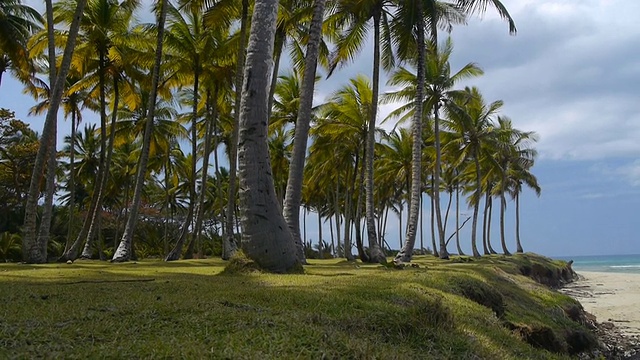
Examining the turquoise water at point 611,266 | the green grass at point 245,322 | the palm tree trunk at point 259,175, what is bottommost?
the turquoise water at point 611,266

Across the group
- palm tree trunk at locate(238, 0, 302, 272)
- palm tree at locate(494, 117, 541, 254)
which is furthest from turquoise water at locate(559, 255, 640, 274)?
palm tree trunk at locate(238, 0, 302, 272)

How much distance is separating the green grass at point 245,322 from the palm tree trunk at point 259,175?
1.18 m

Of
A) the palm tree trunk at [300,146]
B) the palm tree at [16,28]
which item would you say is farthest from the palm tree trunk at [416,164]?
the palm tree at [16,28]

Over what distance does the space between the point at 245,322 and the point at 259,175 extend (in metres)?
4.79

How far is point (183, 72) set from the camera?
22.0 meters

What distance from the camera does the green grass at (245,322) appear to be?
364 centimetres

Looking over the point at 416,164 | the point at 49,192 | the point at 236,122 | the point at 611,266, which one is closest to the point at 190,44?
the point at 236,122

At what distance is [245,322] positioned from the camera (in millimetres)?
4383

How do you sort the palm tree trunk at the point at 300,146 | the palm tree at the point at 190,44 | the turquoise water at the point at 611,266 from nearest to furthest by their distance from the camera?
the palm tree trunk at the point at 300,146 < the palm tree at the point at 190,44 < the turquoise water at the point at 611,266

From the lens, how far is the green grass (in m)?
3.64

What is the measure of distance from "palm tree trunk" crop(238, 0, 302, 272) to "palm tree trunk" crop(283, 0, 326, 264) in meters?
2.82

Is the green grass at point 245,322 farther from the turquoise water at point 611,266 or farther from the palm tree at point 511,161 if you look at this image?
the turquoise water at point 611,266

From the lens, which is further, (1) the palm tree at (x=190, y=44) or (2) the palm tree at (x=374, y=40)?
(1) the palm tree at (x=190, y=44)

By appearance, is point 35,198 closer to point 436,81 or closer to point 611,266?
point 436,81
